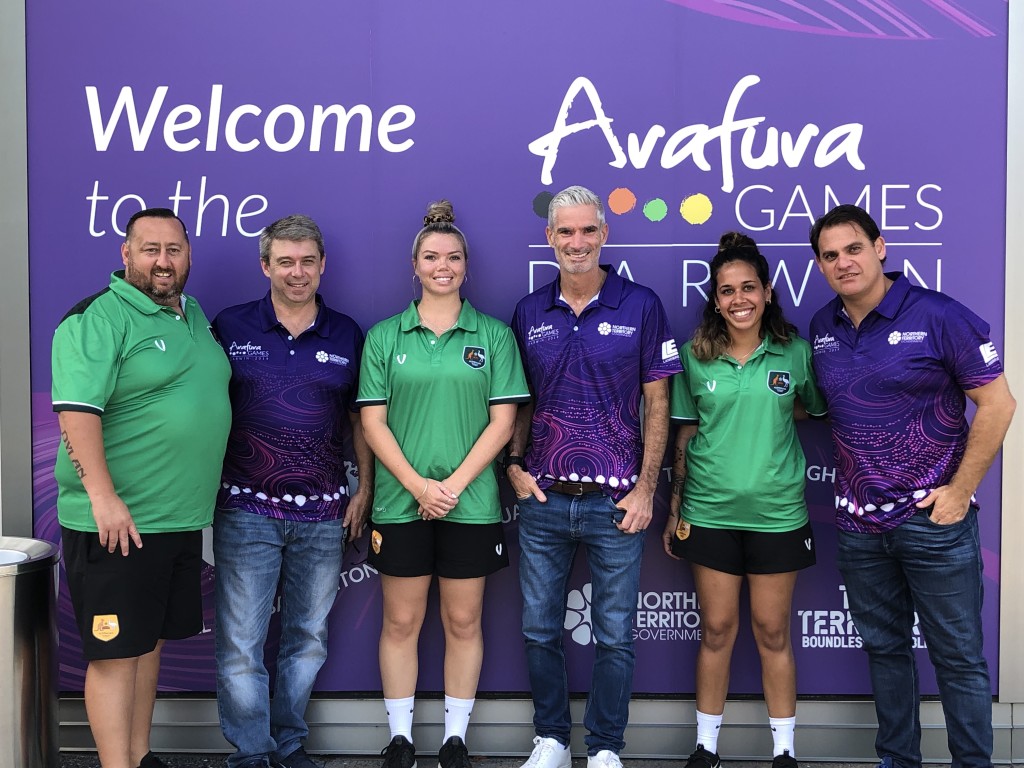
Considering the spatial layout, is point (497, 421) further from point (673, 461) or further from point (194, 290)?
point (194, 290)

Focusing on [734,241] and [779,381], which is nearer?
[779,381]

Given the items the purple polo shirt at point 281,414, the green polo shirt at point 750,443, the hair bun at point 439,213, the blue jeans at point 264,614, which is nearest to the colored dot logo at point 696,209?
the green polo shirt at point 750,443

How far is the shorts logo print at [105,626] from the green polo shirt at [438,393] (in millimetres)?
861

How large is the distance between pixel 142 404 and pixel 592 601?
1.60 metres

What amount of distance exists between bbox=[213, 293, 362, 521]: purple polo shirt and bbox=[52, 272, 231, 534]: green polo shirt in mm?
182

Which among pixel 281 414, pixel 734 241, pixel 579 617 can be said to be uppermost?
pixel 734 241

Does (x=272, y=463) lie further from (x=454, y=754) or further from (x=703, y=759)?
(x=703, y=759)

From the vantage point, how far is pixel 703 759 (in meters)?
2.98

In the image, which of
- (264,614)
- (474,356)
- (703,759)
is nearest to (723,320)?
(474,356)

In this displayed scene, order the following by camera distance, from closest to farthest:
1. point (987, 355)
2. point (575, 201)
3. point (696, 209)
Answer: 1. point (987, 355)
2. point (575, 201)
3. point (696, 209)

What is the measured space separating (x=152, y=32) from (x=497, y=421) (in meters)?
2.02

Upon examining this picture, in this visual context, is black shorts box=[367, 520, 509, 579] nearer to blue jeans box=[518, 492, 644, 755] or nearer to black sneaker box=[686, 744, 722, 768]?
blue jeans box=[518, 492, 644, 755]

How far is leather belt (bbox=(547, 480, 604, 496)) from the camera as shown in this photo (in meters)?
2.86

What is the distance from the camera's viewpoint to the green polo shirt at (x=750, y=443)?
9.09 ft
